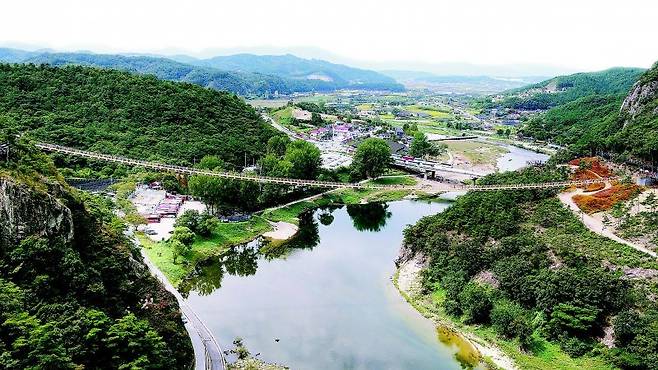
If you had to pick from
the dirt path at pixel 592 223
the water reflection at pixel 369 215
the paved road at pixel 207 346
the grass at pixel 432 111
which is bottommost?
the grass at pixel 432 111

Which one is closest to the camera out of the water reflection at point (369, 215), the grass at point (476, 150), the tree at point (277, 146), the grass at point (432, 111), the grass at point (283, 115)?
the water reflection at point (369, 215)

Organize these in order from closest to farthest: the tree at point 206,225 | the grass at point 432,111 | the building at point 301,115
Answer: the tree at point 206,225, the building at point 301,115, the grass at point 432,111

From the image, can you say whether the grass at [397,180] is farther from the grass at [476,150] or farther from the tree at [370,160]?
the grass at [476,150]

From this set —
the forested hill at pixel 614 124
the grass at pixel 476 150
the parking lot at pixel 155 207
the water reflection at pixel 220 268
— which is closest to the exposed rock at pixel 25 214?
the water reflection at pixel 220 268

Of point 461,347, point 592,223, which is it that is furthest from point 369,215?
point 461,347

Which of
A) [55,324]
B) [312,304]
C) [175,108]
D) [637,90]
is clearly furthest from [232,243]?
[637,90]

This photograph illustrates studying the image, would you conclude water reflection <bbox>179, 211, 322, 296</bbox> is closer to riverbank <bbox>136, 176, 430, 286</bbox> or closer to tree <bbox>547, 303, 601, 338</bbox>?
riverbank <bbox>136, 176, 430, 286</bbox>

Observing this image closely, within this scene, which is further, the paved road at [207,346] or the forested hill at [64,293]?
the paved road at [207,346]
